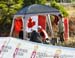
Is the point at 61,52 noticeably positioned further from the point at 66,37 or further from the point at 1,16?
the point at 1,16

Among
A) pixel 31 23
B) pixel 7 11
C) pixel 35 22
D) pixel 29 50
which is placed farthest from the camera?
pixel 7 11

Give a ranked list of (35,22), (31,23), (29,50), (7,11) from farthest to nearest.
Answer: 1. (7,11)
2. (35,22)
3. (31,23)
4. (29,50)

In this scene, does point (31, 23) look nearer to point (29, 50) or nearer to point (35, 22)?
point (35, 22)

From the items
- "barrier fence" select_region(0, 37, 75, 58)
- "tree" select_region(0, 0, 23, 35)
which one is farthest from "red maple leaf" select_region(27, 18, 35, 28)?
"barrier fence" select_region(0, 37, 75, 58)

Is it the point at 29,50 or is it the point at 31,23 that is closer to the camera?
the point at 29,50

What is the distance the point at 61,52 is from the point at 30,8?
8908 mm

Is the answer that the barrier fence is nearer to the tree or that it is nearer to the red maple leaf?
the red maple leaf

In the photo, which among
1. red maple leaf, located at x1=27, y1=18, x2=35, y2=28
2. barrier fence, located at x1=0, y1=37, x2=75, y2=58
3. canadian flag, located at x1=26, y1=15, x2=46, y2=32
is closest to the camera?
barrier fence, located at x1=0, y1=37, x2=75, y2=58

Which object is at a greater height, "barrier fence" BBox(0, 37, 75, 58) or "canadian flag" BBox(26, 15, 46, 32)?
"barrier fence" BBox(0, 37, 75, 58)

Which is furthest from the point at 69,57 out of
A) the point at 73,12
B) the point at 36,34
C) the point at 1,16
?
the point at 73,12

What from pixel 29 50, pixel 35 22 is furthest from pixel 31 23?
pixel 29 50

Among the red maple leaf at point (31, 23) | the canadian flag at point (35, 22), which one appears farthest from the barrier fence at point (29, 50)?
the red maple leaf at point (31, 23)

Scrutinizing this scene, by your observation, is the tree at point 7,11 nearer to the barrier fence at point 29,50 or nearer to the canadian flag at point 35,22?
the canadian flag at point 35,22

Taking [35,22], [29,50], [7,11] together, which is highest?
[29,50]
